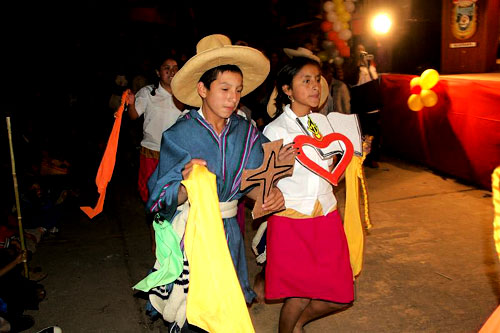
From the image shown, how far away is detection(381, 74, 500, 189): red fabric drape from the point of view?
6.18 meters

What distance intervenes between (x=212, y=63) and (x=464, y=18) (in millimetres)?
6355

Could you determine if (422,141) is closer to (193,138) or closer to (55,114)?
(193,138)

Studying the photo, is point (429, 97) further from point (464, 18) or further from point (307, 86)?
point (307, 86)

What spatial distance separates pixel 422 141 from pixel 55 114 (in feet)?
22.5

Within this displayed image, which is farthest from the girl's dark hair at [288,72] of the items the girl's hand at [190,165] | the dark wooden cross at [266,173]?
the girl's hand at [190,165]

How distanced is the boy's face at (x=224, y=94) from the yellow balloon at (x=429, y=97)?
506 cm

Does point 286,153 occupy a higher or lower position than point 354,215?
higher

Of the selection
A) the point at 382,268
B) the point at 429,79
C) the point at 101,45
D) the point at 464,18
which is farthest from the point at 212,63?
the point at 101,45

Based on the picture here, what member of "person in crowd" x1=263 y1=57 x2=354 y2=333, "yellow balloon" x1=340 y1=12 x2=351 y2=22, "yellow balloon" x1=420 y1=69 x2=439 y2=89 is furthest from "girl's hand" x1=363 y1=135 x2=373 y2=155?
"yellow balloon" x1=340 y1=12 x2=351 y2=22

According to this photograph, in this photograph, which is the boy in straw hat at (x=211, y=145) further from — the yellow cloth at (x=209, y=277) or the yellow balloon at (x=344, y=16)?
the yellow balloon at (x=344, y=16)

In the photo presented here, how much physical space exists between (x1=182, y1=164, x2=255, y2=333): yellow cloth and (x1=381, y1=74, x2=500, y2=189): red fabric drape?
4793mm

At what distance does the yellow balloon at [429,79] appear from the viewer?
6.90 metres

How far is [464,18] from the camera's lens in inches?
302

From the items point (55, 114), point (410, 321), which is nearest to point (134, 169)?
point (55, 114)
